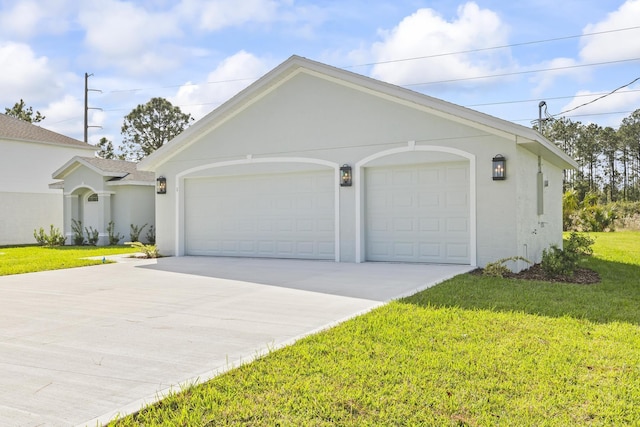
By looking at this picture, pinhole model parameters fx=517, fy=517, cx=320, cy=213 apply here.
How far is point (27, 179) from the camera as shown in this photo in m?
22.1

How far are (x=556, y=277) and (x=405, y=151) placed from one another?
3.82 meters

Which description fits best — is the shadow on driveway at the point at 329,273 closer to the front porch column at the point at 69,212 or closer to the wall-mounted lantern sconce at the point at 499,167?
the wall-mounted lantern sconce at the point at 499,167

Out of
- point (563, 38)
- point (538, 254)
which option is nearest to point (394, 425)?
point (538, 254)

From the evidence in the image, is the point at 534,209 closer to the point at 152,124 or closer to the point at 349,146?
the point at 349,146

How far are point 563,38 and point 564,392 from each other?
73.2 feet

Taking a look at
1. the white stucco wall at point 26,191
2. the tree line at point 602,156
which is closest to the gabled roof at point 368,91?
the white stucco wall at point 26,191

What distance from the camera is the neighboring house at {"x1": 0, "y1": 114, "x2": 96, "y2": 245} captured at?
21406mm

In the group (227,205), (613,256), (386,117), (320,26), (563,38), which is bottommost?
(613,256)

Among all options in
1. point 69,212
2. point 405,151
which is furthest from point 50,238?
point 405,151

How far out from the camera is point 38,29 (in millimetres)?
14547

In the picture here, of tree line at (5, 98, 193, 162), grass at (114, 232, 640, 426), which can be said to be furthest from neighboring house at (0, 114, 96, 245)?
grass at (114, 232, 640, 426)

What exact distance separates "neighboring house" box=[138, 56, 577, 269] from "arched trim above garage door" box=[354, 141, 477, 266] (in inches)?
0.9

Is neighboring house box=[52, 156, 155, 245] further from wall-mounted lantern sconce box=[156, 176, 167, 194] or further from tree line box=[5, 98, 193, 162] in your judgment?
tree line box=[5, 98, 193, 162]

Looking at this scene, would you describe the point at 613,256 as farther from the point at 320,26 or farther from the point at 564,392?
the point at 564,392
